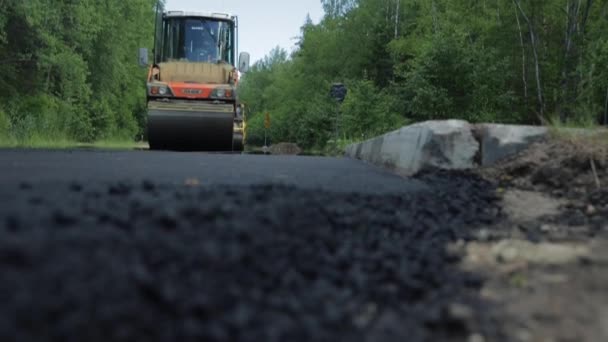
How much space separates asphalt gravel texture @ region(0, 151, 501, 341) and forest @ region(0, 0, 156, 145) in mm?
9623

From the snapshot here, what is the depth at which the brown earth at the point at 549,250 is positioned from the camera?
1.36 m

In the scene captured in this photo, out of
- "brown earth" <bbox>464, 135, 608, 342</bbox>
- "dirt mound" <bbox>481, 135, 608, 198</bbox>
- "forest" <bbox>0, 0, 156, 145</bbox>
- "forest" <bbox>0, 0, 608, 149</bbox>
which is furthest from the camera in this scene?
"forest" <bbox>0, 0, 156, 145</bbox>

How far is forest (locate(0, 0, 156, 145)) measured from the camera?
1312 cm

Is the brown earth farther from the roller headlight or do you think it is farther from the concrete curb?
the roller headlight

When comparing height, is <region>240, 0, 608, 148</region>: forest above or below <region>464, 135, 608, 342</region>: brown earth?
above

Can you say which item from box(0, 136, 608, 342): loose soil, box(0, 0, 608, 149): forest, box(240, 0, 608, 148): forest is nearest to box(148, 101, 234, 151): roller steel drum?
box(0, 0, 608, 149): forest

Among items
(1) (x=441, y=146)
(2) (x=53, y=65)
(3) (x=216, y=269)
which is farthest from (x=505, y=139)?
(2) (x=53, y=65)

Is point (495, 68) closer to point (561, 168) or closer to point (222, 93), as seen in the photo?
point (222, 93)

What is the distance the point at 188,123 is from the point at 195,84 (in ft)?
3.18

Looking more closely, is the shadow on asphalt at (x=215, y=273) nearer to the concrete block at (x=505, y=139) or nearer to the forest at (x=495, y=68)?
the concrete block at (x=505, y=139)

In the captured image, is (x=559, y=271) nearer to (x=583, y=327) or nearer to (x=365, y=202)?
(x=583, y=327)

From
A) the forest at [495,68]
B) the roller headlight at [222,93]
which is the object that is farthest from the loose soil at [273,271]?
the roller headlight at [222,93]

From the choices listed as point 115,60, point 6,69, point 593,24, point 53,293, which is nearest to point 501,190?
point 53,293

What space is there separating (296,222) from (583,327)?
1013 mm
